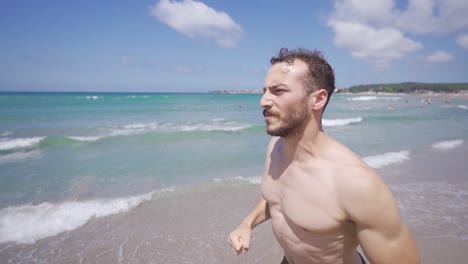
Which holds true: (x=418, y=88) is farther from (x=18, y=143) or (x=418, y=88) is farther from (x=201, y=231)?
(x=201, y=231)

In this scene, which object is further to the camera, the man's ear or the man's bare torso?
the man's ear

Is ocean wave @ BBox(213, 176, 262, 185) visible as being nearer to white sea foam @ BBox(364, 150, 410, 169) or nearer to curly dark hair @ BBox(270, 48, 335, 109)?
white sea foam @ BBox(364, 150, 410, 169)

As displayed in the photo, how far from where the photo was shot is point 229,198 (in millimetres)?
6621

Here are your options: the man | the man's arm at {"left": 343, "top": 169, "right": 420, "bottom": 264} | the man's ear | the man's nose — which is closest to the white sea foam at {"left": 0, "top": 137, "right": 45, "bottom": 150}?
the man

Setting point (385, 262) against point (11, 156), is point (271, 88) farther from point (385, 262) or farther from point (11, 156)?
point (11, 156)

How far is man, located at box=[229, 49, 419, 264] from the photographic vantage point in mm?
1612

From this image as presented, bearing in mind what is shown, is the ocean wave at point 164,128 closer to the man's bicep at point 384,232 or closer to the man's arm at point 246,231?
the man's arm at point 246,231

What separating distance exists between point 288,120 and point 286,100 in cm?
13

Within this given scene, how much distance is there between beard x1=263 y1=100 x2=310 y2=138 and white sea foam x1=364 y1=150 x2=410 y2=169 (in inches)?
331

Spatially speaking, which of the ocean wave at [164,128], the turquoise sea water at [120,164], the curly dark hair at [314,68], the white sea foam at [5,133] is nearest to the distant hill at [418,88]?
the ocean wave at [164,128]

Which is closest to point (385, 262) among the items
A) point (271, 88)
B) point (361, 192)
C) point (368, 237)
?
point (368, 237)

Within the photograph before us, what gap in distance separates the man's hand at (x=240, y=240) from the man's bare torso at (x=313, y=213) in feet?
0.78

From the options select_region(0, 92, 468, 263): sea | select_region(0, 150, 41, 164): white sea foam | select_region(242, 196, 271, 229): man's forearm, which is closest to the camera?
select_region(242, 196, 271, 229): man's forearm

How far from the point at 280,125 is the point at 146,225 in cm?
434
